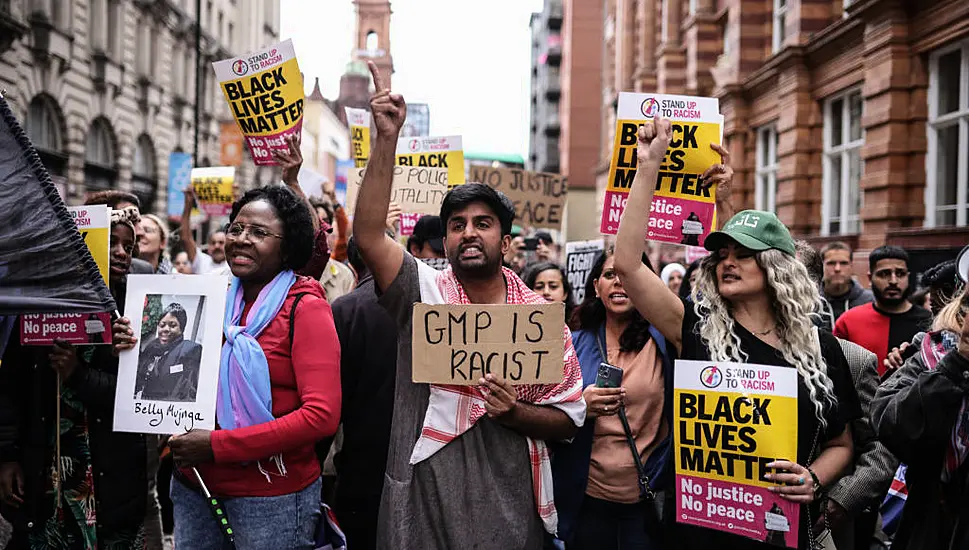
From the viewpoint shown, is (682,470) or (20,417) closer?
(682,470)

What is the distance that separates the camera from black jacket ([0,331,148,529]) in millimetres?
3738

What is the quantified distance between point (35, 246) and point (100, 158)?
27167 millimetres

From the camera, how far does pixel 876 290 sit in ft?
20.2

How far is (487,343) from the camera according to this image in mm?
3074

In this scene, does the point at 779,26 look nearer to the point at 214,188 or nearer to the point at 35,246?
the point at 214,188

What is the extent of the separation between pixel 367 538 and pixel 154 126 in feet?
99.3

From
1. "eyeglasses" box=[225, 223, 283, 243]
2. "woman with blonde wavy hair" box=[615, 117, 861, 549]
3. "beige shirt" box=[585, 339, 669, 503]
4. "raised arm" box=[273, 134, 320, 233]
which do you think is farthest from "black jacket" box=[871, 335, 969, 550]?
"raised arm" box=[273, 134, 320, 233]

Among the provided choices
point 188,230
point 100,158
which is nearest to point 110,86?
point 100,158

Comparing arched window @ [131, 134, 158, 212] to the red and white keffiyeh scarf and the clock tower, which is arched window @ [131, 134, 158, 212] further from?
the clock tower

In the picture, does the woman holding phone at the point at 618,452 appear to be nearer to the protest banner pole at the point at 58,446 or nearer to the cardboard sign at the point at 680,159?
the cardboard sign at the point at 680,159

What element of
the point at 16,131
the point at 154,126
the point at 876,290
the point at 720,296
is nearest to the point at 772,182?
the point at 876,290

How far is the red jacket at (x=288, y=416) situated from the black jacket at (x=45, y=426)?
0.88 metres

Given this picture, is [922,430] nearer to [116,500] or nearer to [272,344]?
[272,344]

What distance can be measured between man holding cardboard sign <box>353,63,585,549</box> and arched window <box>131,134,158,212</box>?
28934 millimetres
